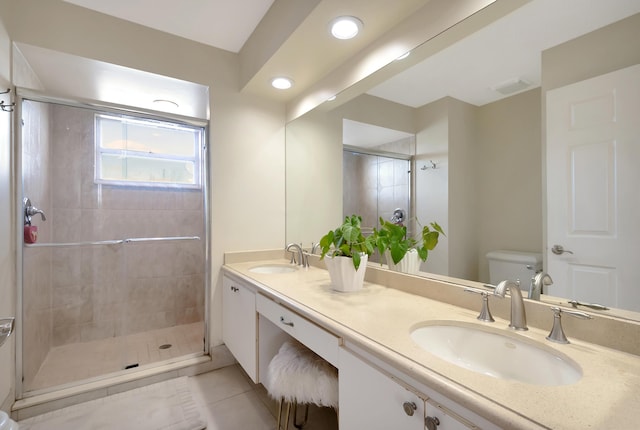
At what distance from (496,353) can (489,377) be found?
1.11 ft

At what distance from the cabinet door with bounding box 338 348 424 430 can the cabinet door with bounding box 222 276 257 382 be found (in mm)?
855

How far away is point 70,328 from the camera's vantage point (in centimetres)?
258

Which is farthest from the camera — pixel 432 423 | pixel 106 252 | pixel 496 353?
pixel 106 252

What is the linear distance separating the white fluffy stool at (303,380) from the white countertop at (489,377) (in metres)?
0.32

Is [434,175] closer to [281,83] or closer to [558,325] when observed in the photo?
[558,325]

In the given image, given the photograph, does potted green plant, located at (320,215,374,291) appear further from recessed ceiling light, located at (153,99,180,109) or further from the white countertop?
recessed ceiling light, located at (153,99,180,109)

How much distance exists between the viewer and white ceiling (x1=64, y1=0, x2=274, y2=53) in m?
1.80

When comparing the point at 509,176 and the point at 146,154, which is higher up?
the point at 146,154

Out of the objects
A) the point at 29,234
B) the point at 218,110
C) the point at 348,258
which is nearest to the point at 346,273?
the point at 348,258

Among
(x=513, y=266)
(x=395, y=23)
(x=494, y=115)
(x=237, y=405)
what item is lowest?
(x=237, y=405)

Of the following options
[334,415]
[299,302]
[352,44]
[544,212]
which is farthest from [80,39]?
[334,415]

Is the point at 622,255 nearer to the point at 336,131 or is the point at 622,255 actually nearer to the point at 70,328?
the point at 336,131

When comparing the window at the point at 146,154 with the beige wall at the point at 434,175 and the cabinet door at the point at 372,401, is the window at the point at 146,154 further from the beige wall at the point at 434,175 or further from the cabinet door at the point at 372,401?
the cabinet door at the point at 372,401

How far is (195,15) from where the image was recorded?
6.26 ft
